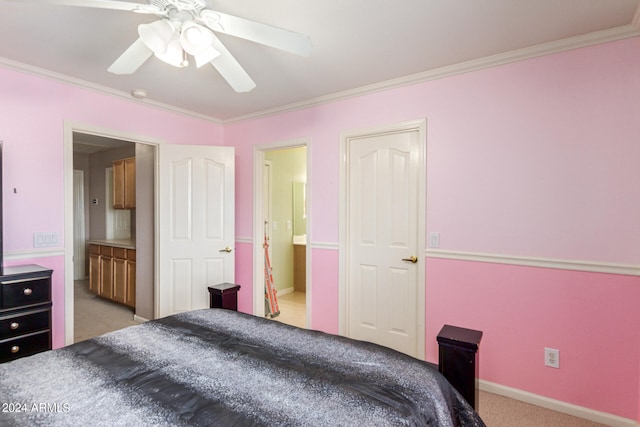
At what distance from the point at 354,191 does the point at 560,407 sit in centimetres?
215

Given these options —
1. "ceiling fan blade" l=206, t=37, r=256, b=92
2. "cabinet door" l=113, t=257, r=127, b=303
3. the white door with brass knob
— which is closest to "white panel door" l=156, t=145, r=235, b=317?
"cabinet door" l=113, t=257, r=127, b=303

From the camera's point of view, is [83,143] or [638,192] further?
[83,143]

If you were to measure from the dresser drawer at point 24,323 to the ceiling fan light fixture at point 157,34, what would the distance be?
6.54ft

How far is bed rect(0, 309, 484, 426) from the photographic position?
980mm

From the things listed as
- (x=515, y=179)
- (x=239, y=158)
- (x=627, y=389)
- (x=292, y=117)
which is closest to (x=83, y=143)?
(x=239, y=158)

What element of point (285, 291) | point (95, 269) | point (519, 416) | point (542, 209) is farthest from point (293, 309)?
point (95, 269)

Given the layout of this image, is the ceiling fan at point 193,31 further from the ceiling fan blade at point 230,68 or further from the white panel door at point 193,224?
the white panel door at point 193,224

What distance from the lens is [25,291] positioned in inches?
84.1

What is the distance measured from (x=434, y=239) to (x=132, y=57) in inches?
92.9

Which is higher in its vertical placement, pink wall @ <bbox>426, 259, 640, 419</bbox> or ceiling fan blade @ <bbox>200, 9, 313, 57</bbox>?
ceiling fan blade @ <bbox>200, 9, 313, 57</bbox>

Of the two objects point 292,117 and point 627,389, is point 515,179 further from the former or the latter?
point 292,117

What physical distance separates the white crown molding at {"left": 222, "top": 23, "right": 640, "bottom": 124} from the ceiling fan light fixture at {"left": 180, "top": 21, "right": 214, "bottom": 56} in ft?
5.57

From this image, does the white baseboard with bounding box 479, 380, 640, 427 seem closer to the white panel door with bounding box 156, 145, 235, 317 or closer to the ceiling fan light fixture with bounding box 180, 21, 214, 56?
the white panel door with bounding box 156, 145, 235, 317

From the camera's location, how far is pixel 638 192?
1886 mm
